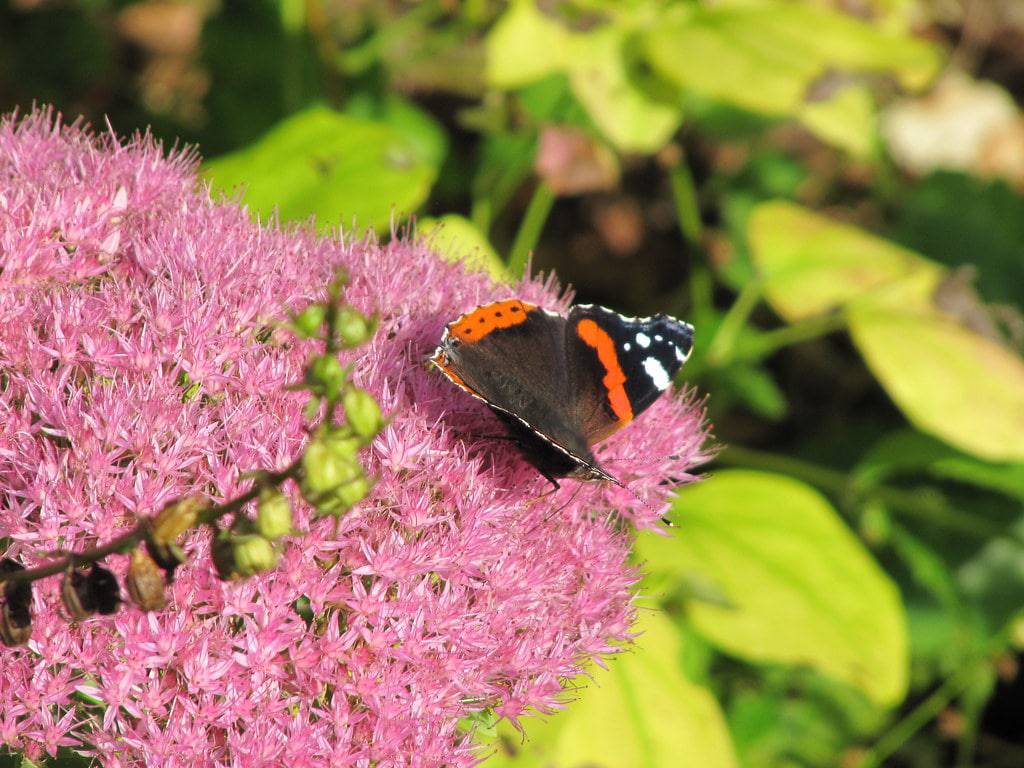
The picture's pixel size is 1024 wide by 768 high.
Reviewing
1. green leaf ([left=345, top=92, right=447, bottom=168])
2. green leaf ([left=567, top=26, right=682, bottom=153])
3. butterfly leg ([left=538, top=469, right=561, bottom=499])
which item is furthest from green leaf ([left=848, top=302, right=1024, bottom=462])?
green leaf ([left=345, top=92, right=447, bottom=168])

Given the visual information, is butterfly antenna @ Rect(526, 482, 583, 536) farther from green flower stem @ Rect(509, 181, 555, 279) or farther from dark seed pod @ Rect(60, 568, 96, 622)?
green flower stem @ Rect(509, 181, 555, 279)

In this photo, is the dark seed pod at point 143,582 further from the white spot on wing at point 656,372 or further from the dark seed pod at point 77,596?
the white spot on wing at point 656,372

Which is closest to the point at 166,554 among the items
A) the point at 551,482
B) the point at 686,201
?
the point at 551,482

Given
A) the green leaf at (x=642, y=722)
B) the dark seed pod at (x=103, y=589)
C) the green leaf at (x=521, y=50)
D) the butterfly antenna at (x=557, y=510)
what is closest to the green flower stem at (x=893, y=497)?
the green leaf at (x=642, y=722)

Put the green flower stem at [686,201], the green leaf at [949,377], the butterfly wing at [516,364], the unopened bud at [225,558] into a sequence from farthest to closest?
the green flower stem at [686,201], the green leaf at [949,377], the butterfly wing at [516,364], the unopened bud at [225,558]

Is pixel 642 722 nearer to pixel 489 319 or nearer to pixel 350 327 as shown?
pixel 489 319

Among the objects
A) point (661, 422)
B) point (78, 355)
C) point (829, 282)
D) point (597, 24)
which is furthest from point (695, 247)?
point (78, 355)
